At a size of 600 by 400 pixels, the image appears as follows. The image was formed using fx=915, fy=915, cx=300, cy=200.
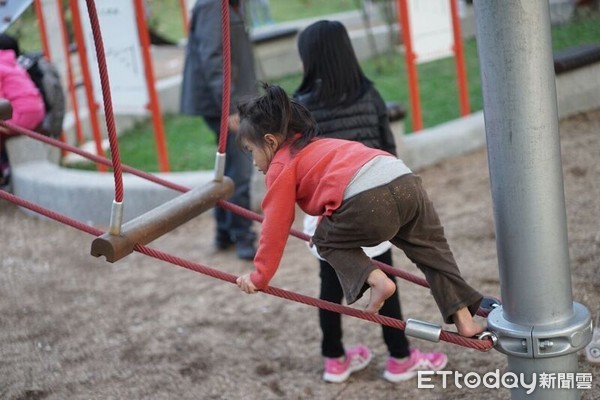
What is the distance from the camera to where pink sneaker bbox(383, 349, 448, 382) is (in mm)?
3312

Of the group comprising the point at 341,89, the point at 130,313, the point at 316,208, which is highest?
the point at 341,89

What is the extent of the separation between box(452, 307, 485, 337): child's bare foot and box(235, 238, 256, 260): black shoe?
90.6 inches

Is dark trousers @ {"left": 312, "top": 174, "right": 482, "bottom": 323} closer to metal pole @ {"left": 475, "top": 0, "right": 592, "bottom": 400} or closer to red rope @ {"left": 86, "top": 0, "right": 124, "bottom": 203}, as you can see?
metal pole @ {"left": 475, "top": 0, "right": 592, "bottom": 400}

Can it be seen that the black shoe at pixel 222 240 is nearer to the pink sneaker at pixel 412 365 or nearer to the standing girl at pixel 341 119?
the standing girl at pixel 341 119

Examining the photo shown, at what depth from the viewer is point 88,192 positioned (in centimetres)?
560

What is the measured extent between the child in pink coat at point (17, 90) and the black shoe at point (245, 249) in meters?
1.63

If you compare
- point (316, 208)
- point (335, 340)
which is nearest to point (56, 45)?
point (335, 340)

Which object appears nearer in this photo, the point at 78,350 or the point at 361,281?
the point at 361,281

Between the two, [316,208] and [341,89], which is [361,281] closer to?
[316,208]

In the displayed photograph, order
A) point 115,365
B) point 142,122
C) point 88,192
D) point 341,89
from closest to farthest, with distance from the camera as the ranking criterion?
point 341,89, point 115,365, point 88,192, point 142,122

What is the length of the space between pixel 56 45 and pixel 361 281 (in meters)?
5.16

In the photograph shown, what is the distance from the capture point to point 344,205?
2.56 m

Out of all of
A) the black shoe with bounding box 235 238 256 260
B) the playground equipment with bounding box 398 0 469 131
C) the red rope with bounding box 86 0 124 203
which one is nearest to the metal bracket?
the red rope with bounding box 86 0 124 203

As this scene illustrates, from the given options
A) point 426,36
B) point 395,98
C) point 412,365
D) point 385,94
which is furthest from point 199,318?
point 385,94
